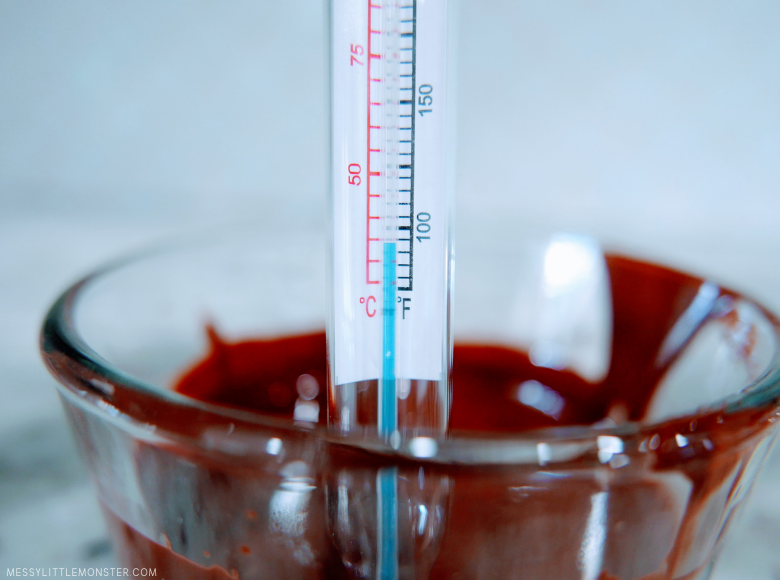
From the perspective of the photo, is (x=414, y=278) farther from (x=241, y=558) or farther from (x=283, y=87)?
(x=283, y=87)

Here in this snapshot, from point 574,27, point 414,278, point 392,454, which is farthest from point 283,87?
point 392,454

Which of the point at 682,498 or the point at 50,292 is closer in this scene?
the point at 682,498

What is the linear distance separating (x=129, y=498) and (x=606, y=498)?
25 centimetres

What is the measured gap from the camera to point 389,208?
34 centimetres

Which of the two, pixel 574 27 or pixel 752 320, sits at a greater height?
pixel 574 27

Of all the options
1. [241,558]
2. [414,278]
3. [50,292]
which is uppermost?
[414,278]

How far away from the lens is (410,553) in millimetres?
304

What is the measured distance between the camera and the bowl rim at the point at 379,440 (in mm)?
261

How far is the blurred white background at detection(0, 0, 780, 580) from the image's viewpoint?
1.02m

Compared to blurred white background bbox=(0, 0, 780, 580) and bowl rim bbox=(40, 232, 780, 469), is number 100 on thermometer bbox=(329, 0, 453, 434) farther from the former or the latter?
blurred white background bbox=(0, 0, 780, 580)

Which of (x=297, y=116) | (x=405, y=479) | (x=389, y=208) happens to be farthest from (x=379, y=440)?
(x=297, y=116)

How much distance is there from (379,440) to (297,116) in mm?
937

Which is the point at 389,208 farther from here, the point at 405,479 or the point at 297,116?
the point at 297,116

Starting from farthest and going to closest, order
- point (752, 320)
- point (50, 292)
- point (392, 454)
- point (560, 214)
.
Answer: point (560, 214) < point (50, 292) < point (752, 320) < point (392, 454)
